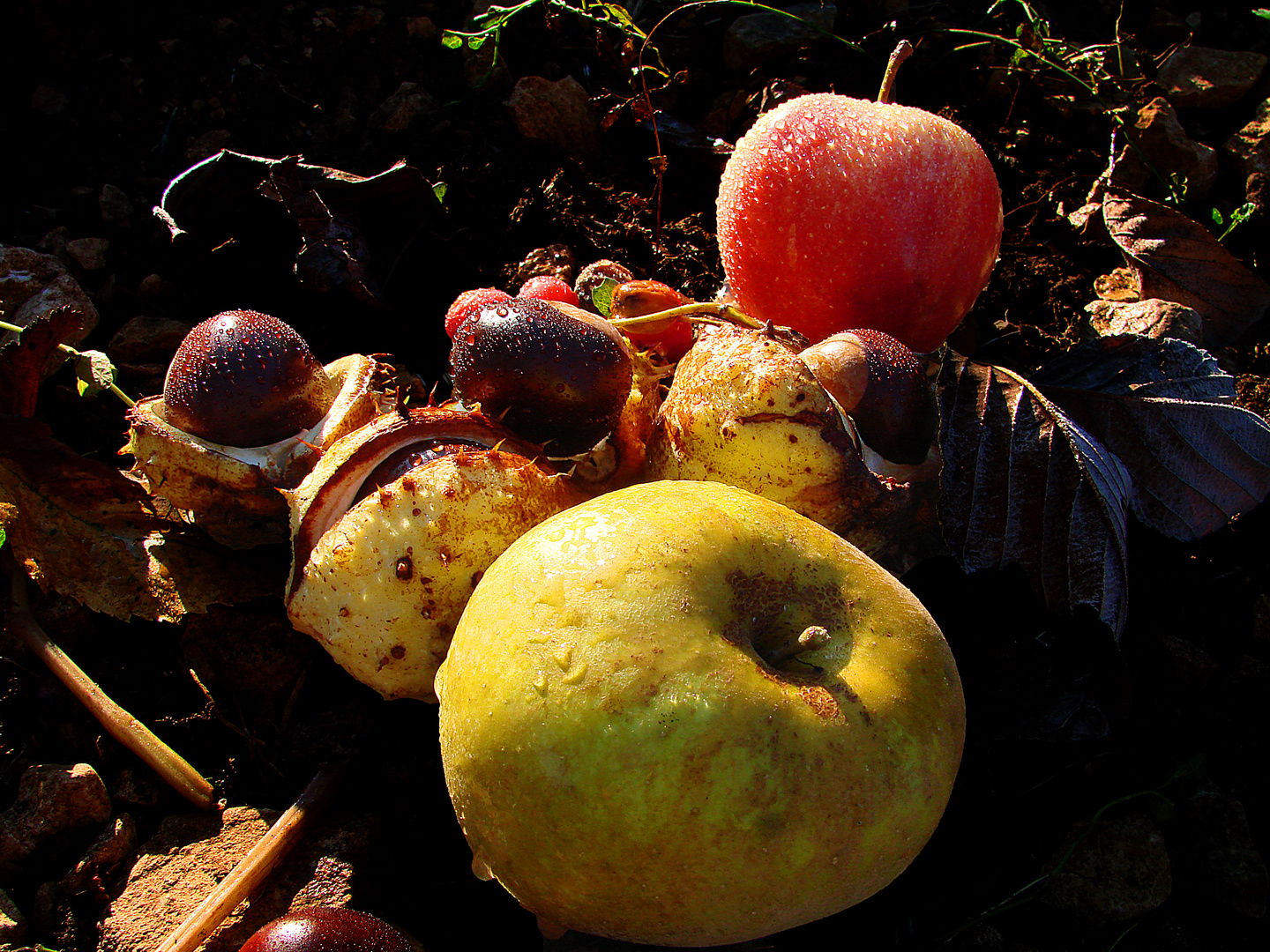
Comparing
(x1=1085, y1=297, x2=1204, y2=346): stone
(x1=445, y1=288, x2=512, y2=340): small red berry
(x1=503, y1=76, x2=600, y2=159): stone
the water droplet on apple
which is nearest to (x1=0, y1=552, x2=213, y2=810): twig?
the water droplet on apple

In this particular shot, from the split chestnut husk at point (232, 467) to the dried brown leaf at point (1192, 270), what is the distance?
2823 millimetres

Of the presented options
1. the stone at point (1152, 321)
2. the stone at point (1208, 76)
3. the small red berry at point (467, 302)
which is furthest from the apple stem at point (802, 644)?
the stone at point (1208, 76)

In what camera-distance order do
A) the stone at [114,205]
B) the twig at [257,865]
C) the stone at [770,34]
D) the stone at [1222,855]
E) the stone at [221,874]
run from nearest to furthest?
the twig at [257,865]
the stone at [221,874]
the stone at [1222,855]
the stone at [114,205]
the stone at [770,34]

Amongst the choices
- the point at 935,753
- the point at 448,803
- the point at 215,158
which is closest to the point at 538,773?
the point at 935,753

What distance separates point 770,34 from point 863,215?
1.86 m

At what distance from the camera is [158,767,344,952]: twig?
5.59 feet

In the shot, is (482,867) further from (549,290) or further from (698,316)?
(549,290)

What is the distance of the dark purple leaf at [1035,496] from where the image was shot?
2.15 m

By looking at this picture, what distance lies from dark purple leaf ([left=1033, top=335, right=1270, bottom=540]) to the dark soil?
0.67ft

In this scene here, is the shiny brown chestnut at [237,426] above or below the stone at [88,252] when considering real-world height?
below

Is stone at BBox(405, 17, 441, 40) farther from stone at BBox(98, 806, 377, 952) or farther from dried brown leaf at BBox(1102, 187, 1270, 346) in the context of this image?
stone at BBox(98, 806, 377, 952)

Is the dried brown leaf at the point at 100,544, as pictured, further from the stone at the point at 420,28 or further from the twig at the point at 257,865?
the stone at the point at 420,28

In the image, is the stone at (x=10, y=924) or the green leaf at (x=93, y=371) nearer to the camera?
the stone at (x=10, y=924)

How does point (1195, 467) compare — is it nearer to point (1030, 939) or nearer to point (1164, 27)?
point (1030, 939)
